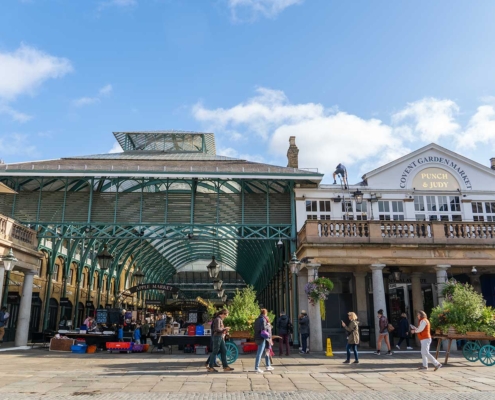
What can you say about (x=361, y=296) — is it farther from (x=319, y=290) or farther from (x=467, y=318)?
(x=467, y=318)

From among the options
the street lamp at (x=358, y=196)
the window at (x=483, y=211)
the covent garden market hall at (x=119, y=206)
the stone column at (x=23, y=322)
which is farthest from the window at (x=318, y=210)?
the stone column at (x=23, y=322)

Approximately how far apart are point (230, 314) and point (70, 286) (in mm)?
18010

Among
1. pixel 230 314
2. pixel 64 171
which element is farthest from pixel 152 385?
pixel 64 171

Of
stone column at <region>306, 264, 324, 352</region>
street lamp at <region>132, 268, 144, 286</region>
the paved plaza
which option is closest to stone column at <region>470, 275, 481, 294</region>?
the paved plaza

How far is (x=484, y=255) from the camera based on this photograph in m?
18.4

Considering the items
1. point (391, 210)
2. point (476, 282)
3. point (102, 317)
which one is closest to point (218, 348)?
point (102, 317)

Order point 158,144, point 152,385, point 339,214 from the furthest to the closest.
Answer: point 158,144, point 339,214, point 152,385

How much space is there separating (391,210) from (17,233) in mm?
17452

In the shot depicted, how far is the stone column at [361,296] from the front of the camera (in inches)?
838

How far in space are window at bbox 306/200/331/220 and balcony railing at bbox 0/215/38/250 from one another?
12.9 meters

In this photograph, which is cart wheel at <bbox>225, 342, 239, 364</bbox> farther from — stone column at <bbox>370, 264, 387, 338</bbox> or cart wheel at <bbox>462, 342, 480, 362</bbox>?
stone column at <bbox>370, 264, 387, 338</bbox>

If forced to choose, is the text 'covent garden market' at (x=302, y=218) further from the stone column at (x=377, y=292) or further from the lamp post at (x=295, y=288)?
the lamp post at (x=295, y=288)

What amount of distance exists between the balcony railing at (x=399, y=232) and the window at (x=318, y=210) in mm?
Answer: 3554

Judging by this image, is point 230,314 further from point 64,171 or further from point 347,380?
point 64,171
